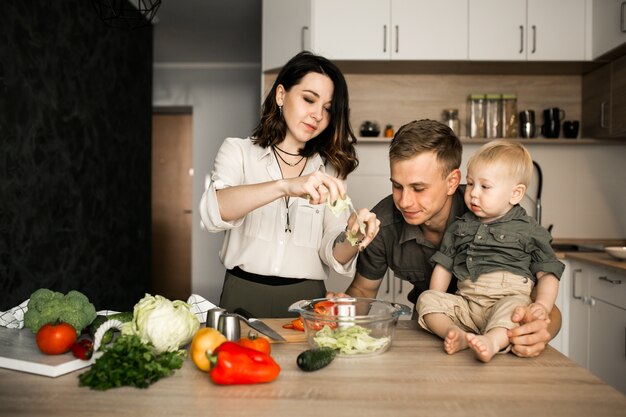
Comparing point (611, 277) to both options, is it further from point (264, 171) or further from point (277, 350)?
point (277, 350)

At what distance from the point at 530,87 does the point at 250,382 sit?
3.73 meters

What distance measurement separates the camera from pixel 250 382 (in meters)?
1.17

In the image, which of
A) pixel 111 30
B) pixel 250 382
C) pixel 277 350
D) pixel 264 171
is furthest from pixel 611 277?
pixel 111 30

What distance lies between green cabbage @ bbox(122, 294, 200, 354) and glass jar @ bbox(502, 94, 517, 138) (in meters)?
3.26

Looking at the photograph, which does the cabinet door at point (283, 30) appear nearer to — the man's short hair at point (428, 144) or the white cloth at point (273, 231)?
the white cloth at point (273, 231)

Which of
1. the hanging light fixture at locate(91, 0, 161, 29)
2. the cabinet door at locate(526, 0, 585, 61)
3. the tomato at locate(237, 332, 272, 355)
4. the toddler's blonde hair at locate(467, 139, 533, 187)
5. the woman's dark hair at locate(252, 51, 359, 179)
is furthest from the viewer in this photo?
the cabinet door at locate(526, 0, 585, 61)

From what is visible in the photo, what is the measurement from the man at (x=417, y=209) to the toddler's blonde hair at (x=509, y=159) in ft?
0.29

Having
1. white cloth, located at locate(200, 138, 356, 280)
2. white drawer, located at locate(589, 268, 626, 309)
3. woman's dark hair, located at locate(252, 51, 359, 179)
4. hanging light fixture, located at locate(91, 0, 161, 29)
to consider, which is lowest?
white drawer, located at locate(589, 268, 626, 309)

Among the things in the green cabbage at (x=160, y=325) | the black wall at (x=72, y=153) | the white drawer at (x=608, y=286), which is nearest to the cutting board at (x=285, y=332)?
the green cabbage at (x=160, y=325)

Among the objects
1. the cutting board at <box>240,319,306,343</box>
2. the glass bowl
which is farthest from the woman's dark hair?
the glass bowl

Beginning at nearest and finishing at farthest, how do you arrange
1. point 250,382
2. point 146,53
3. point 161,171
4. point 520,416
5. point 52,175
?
point 520,416 → point 250,382 → point 52,175 → point 146,53 → point 161,171

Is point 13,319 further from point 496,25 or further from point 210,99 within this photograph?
point 210,99

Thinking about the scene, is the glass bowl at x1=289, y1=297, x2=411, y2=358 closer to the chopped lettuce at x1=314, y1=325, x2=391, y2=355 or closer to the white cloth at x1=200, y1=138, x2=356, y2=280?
the chopped lettuce at x1=314, y1=325, x2=391, y2=355

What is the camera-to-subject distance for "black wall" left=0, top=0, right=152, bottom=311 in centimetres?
298
